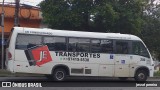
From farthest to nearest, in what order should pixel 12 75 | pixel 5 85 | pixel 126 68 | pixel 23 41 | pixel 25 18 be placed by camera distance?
pixel 25 18, pixel 12 75, pixel 126 68, pixel 23 41, pixel 5 85

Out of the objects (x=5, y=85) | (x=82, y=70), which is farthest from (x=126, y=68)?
(x=5, y=85)

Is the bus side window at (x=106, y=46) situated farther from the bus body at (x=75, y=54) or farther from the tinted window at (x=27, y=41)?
the tinted window at (x=27, y=41)

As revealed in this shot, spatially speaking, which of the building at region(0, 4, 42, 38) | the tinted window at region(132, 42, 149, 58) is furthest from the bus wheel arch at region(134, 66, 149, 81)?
the building at region(0, 4, 42, 38)

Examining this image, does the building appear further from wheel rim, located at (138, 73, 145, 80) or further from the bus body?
wheel rim, located at (138, 73, 145, 80)

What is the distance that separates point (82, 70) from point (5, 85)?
680 centimetres

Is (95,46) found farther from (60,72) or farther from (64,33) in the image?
(60,72)

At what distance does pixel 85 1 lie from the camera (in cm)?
2872

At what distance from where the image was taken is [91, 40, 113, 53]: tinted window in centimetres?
2272

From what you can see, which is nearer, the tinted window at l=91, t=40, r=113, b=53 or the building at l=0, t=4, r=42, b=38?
the tinted window at l=91, t=40, r=113, b=53

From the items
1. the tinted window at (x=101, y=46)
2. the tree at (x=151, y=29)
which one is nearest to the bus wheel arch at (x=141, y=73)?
the tinted window at (x=101, y=46)

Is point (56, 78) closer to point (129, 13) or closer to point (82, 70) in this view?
point (82, 70)

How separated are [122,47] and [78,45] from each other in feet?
9.21

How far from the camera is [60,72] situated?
22.1 m

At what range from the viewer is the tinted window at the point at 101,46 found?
22.7 meters
